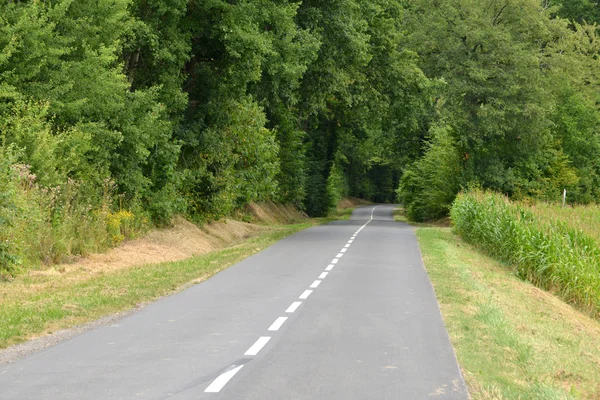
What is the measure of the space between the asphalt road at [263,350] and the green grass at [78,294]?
565 millimetres

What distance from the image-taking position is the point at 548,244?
66.3 feet

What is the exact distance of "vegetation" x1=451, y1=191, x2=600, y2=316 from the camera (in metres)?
18.4

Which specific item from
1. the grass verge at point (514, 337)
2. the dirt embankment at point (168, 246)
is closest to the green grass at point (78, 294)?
the dirt embankment at point (168, 246)

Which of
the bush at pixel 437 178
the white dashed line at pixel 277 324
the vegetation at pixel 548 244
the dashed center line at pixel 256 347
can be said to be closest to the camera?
the dashed center line at pixel 256 347

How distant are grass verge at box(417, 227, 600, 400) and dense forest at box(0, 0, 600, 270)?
8.54 m

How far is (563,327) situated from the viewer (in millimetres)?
13555

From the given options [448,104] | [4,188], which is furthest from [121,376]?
[448,104]

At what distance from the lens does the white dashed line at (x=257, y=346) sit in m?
8.98

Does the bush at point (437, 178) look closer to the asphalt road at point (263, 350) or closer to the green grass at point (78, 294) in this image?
the green grass at point (78, 294)

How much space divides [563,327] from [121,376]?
8.61 meters

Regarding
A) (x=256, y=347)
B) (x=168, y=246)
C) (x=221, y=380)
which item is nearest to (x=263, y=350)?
(x=256, y=347)

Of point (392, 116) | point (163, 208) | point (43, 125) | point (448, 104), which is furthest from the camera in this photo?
point (448, 104)

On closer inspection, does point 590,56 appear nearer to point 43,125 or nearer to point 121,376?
point 43,125

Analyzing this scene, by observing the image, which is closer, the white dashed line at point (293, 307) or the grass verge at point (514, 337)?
the grass verge at point (514, 337)
